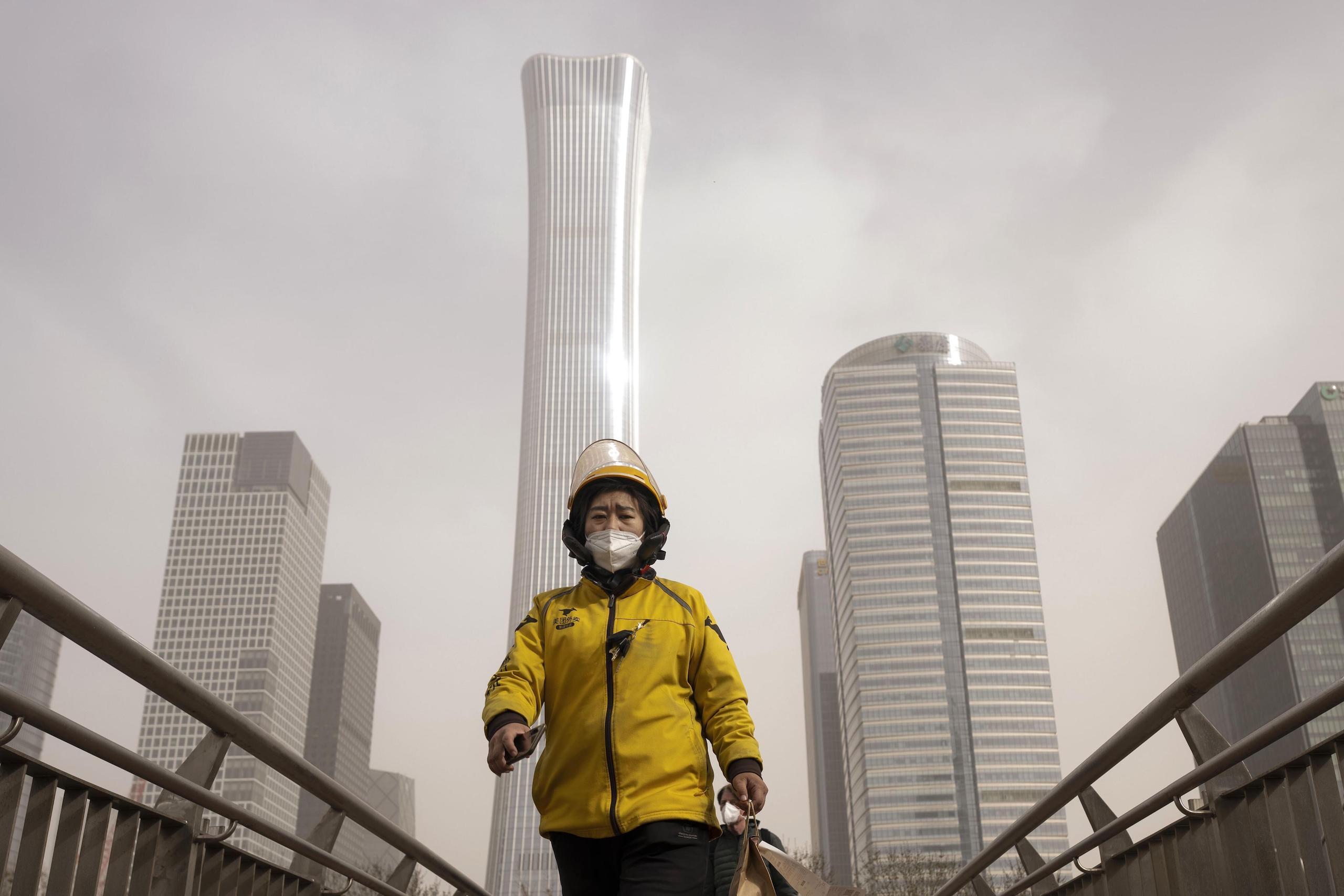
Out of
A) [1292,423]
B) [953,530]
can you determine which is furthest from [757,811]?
[953,530]

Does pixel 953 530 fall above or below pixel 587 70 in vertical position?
below

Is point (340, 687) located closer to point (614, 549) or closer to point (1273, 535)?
point (1273, 535)

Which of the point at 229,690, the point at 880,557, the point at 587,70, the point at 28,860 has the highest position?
the point at 587,70

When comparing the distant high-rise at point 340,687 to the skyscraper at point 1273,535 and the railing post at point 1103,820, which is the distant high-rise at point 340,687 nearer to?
the skyscraper at point 1273,535

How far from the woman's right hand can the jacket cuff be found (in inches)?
0.5

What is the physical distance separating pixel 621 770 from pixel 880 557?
137 metres

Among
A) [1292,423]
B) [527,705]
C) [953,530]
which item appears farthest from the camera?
[953,530]

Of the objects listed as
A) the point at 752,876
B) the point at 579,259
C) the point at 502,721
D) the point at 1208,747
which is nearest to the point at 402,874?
the point at 502,721

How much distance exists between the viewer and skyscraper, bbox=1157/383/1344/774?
340ft

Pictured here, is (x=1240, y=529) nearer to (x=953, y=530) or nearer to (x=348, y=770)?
(x=953, y=530)

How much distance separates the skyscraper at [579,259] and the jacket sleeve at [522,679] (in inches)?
4110

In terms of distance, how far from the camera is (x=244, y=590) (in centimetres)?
14662

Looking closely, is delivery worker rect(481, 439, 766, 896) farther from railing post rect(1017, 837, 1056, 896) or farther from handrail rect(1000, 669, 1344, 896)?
railing post rect(1017, 837, 1056, 896)

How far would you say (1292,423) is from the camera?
385ft
